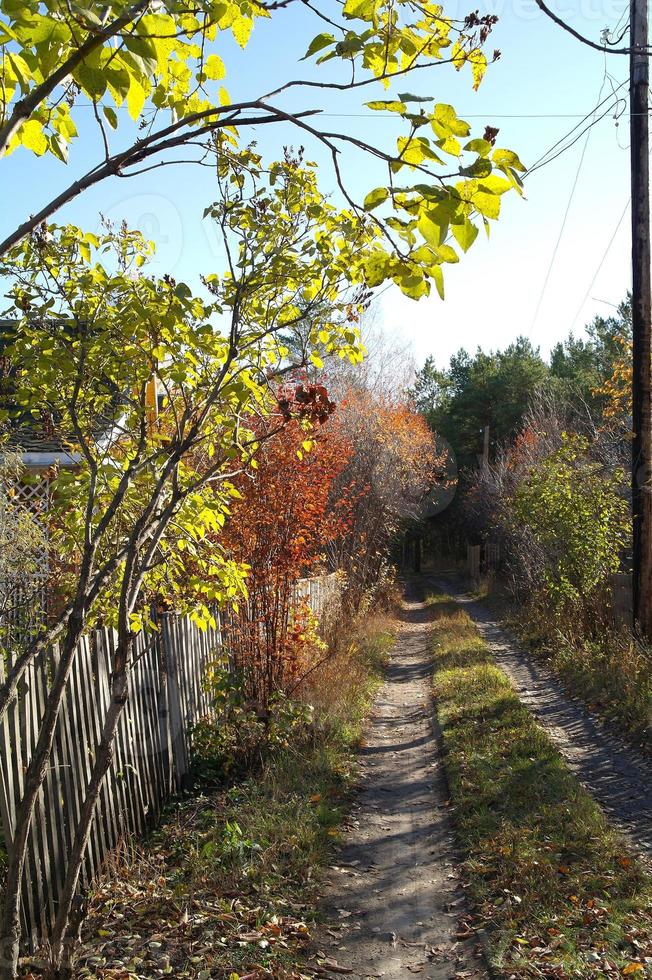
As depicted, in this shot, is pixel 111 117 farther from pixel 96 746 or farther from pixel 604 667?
pixel 604 667

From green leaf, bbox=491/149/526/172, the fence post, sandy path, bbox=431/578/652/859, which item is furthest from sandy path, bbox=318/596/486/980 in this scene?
the fence post

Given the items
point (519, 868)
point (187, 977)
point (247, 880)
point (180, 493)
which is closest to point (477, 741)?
point (519, 868)

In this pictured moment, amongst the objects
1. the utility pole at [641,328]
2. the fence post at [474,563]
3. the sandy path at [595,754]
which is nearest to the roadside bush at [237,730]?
the sandy path at [595,754]

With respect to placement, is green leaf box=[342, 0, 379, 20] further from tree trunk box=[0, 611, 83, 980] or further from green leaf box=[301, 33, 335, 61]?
tree trunk box=[0, 611, 83, 980]

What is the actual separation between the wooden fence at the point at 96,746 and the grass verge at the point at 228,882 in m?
0.26

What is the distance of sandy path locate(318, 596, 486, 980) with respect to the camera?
4328 millimetres

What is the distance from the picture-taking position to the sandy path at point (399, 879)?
4.33 meters

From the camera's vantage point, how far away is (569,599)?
14375 mm

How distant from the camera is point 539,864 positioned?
201 inches

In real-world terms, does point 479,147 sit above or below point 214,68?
below

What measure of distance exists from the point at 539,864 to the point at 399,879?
3.10 feet

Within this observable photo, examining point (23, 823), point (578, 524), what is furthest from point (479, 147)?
point (578, 524)

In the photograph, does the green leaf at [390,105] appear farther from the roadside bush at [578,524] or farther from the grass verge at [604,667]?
the roadside bush at [578,524]

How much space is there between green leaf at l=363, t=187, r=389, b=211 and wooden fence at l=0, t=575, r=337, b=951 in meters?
2.67
